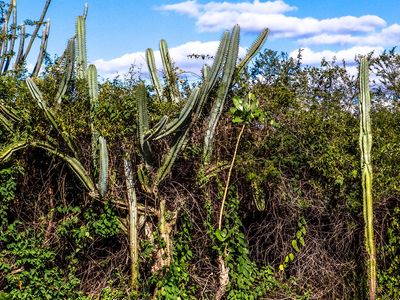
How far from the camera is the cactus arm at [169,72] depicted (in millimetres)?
6652

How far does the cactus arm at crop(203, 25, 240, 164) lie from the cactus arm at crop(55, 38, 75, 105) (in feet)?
5.03

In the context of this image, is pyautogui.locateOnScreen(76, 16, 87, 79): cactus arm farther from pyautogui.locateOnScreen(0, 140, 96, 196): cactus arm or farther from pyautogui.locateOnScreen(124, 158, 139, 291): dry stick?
pyautogui.locateOnScreen(124, 158, 139, 291): dry stick

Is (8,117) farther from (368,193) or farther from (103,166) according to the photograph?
(368,193)

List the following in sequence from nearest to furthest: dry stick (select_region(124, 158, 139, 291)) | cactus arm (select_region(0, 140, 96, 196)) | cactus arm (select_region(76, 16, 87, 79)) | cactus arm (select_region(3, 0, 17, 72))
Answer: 1. cactus arm (select_region(0, 140, 96, 196))
2. dry stick (select_region(124, 158, 139, 291))
3. cactus arm (select_region(76, 16, 87, 79))
4. cactus arm (select_region(3, 0, 17, 72))

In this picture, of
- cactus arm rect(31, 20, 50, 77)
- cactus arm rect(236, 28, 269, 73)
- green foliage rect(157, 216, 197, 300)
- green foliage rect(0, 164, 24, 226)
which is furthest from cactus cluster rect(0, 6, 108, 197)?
cactus arm rect(31, 20, 50, 77)

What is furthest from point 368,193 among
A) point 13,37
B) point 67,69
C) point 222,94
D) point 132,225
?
point 13,37

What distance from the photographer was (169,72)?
6.82m

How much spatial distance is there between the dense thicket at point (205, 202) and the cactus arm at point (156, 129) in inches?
6.1

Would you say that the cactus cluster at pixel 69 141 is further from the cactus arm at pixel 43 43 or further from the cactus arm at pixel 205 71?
the cactus arm at pixel 43 43

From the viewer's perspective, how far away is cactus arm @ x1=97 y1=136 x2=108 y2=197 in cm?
598

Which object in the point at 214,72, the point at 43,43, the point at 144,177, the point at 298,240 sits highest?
the point at 43,43

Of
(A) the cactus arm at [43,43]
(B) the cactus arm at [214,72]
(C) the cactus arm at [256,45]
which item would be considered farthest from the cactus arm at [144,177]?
(A) the cactus arm at [43,43]

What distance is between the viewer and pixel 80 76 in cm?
654

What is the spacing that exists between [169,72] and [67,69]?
3.72 ft
